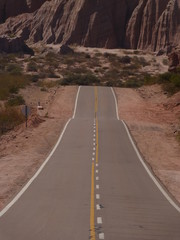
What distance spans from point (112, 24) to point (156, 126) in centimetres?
7718

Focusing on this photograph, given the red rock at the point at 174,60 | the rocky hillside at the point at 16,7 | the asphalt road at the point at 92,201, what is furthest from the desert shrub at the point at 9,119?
the rocky hillside at the point at 16,7

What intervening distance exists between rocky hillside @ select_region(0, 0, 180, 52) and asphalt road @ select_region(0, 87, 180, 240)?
79.8 metres

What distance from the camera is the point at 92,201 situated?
1744cm

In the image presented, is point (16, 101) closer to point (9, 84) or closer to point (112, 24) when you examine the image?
point (9, 84)

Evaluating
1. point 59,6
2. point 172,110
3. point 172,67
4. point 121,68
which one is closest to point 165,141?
point 172,110

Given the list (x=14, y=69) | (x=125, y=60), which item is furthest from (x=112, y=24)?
(x=14, y=69)

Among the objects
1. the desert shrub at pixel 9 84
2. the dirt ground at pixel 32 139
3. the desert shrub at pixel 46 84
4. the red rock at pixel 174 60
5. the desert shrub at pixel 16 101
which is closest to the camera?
the dirt ground at pixel 32 139

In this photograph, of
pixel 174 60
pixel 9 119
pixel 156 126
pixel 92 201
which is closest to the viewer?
pixel 92 201

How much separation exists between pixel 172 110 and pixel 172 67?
642 inches

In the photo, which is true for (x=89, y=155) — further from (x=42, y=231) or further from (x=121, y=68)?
(x=121, y=68)

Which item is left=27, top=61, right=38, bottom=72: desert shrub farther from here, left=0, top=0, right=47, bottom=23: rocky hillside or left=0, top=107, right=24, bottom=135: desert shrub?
left=0, top=0, right=47, bottom=23: rocky hillside

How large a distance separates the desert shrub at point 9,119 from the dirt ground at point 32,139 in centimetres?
81

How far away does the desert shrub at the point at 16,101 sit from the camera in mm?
49609

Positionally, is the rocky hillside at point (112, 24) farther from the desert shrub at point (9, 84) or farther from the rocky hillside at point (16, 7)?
the desert shrub at point (9, 84)
